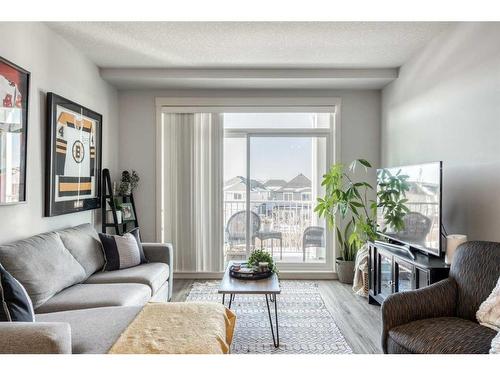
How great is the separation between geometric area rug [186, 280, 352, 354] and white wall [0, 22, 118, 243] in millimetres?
1782

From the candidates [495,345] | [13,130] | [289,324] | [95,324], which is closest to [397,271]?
[289,324]

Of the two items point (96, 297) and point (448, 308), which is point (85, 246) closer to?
point (96, 297)

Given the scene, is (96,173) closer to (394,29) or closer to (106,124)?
(106,124)

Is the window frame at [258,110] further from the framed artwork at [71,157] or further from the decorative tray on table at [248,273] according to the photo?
the decorative tray on table at [248,273]

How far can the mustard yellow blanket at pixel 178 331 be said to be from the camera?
5.73 feet

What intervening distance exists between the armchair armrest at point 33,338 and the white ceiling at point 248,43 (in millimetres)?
2452

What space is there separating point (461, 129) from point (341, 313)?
6.42 ft

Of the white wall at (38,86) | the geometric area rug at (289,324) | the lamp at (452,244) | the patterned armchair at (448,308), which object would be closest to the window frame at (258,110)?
the geometric area rug at (289,324)

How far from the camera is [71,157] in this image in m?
3.51

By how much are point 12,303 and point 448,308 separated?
7.98ft

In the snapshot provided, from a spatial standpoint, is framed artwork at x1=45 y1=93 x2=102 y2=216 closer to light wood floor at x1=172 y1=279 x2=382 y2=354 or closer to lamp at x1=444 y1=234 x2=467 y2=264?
light wood floor at x1=172 y1=279 x2=382 y2=354
